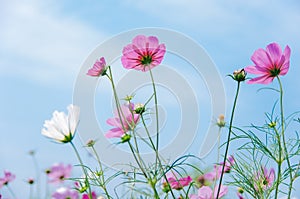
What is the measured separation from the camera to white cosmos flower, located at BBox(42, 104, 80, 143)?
3.42 feet

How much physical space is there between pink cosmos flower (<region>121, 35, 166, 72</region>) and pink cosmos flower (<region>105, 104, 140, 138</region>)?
10cm

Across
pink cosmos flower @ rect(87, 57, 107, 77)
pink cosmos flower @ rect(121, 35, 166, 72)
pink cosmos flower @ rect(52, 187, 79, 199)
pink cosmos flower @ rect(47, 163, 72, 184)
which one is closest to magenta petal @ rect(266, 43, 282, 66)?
pink cosmos flower @ rect(121, 35, 166, 72)

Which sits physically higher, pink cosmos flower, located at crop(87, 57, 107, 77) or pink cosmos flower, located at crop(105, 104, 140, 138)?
pink cosmos flower, located at crop(87, 57, 107, 77)

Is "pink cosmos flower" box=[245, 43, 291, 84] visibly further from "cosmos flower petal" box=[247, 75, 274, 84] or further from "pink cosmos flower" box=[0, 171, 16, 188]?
"pink cosmos flower" box=[0, 171, 16, 188]

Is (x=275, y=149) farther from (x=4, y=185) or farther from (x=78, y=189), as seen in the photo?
(x=4, y=185)

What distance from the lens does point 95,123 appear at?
1.15 metres

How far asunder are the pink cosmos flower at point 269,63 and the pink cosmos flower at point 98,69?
31 cm

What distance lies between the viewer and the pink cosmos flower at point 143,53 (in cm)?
106

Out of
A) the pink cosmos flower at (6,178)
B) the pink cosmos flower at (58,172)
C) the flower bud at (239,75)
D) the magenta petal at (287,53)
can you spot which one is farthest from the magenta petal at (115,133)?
the pink cosmos flower at (6,178)

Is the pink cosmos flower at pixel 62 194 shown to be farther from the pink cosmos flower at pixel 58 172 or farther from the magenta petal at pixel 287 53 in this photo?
the pink cosmos flower at pixel 58 172

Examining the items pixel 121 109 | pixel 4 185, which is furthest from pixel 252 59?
pixel 4 185

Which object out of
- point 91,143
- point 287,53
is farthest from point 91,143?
point 287,53

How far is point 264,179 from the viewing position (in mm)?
1196

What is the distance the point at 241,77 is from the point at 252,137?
18 centimetres
